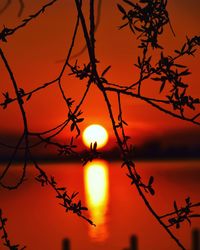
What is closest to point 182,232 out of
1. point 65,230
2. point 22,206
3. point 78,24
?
point 65,230

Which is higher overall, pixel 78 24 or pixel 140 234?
pixel 140 234

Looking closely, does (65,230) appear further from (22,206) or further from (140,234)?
(22,206)

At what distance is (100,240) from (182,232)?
14.8 ft

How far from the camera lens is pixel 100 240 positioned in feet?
105

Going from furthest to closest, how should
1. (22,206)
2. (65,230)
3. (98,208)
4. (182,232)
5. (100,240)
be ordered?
(98,208) < (22,206) < (65,230) < (100,240) < (182,232)

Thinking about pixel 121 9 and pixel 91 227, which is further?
pixel 91 227

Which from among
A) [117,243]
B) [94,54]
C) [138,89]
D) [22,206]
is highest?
[22,206]

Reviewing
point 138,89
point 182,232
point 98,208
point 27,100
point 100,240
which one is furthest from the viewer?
point 98,208

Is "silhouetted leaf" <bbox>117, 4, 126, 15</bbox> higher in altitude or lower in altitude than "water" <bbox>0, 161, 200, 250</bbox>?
lower

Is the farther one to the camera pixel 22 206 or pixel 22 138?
pixel 22 206

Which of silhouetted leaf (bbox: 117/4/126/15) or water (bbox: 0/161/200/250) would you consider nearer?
silhouetted leaf (bbox: 117/4/126/15)

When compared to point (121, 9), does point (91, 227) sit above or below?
above

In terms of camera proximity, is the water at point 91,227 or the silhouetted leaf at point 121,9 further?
the water at point 91,227

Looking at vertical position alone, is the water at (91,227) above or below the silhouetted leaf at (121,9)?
above
